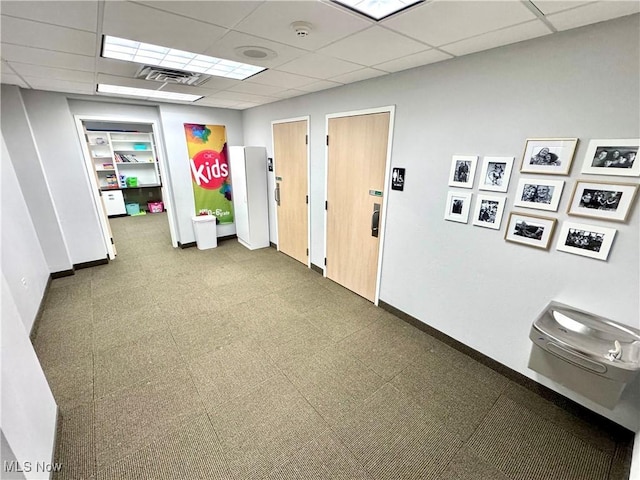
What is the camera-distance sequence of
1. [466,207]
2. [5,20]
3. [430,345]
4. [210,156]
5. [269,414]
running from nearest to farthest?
[5,20]
[269,414]
[466,207]
[430,345]
[210,156]

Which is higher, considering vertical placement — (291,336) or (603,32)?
(603,32)

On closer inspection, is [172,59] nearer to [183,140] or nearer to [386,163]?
[386,163]

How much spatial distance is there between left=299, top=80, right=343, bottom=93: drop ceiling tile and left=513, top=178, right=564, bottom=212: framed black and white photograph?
1994mm

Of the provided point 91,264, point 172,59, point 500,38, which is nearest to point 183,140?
point 91,264

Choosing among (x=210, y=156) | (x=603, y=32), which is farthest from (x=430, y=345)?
(x=210, y=156)

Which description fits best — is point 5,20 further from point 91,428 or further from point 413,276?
point 413,276

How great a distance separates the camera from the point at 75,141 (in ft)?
11.6

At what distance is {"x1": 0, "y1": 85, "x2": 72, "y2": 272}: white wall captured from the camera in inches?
118

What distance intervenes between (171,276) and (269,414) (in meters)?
2.65

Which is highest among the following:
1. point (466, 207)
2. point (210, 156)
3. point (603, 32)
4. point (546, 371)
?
point (603, 32)

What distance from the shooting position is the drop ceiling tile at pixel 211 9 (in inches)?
50.6

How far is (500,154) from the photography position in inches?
74.7

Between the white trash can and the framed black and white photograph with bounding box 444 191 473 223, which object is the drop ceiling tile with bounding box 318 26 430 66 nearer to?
the framed black and white photograph with bounding box 444 191 473 223

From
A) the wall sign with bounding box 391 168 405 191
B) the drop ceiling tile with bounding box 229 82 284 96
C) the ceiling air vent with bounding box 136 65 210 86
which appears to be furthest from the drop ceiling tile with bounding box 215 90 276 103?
the wall sign with bounding box 391 168 405 191
